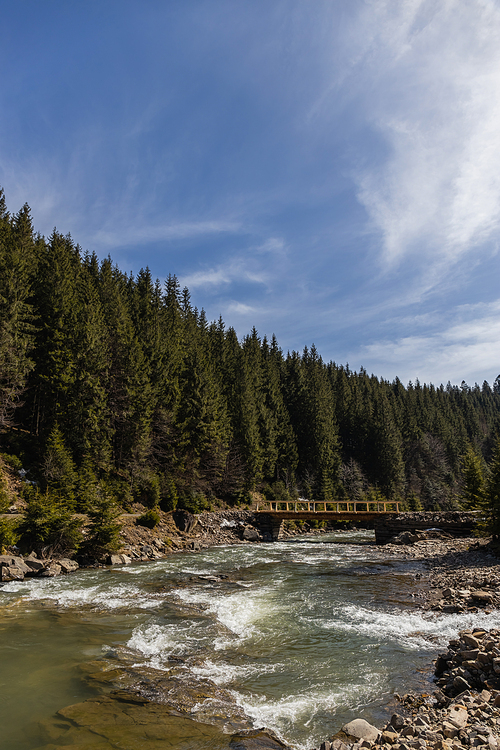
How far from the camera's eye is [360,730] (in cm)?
633

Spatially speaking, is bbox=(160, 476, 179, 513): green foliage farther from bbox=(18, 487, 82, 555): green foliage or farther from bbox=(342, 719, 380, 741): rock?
bbox=(342, 719, 380, 741): rock

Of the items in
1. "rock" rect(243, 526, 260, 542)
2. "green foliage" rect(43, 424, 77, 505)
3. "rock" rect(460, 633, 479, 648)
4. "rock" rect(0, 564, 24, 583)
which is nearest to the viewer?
"rock" rect(460, 633, 479, 648)

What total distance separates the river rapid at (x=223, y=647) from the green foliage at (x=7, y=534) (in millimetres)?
2495

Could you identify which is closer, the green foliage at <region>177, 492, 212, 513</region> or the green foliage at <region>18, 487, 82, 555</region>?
the green foliage at <region>18, 487, 82, 555</region>

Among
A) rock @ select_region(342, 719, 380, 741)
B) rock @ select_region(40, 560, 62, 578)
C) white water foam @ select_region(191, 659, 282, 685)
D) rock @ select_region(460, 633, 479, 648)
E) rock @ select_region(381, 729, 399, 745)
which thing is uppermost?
rock @ select_region(381, 729, 399, 745)

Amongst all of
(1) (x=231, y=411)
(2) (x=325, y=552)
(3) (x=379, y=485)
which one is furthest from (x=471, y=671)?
(3) (x=379, y=485)

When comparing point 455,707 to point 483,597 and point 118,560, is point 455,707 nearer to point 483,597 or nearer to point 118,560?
point 483,597

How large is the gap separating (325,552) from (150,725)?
26.4m

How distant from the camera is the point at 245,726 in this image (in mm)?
6805

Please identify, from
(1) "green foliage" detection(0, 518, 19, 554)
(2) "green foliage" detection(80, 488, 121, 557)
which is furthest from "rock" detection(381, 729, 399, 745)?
(2) "green foliage" detection(80, 488, 121, 557)

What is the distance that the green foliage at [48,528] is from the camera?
19938 millimetres

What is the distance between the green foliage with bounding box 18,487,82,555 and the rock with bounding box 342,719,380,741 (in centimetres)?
1787

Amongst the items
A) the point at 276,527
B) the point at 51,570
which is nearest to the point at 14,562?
the point at 51,570

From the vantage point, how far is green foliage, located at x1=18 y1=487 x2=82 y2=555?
19938 mm
